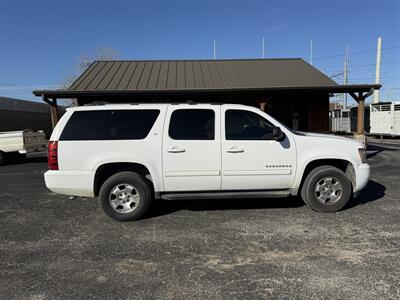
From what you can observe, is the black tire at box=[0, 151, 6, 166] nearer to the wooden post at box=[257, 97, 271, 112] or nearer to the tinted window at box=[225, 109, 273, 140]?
the wooden post at box=[257, 97, 271, 112]

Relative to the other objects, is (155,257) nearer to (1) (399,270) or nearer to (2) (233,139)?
(2) (233,139)

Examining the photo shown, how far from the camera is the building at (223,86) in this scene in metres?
12.7

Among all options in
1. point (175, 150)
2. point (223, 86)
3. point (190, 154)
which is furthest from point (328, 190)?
point (223, 86)

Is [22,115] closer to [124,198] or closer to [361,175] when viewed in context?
[124,198]

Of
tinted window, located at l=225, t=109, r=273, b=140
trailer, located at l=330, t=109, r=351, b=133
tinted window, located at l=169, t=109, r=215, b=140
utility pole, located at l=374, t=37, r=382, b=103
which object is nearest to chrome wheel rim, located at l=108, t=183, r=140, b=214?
tinted window, located at l=169, t=109, r=215, b=140

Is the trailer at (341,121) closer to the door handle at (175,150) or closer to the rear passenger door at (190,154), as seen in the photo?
the rear passenger door at (190,154)

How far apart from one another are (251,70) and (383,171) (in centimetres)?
926

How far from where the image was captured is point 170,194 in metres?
5.23

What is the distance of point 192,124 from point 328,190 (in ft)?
8.45

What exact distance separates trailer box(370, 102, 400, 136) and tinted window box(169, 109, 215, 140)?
21355mm

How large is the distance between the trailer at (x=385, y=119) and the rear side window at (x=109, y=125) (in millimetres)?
22107

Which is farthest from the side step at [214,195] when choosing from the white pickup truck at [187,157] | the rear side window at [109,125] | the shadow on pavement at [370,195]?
the shadow on pavement at [370,195]

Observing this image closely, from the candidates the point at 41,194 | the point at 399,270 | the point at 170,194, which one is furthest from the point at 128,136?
the point at 399,270

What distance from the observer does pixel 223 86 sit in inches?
539
